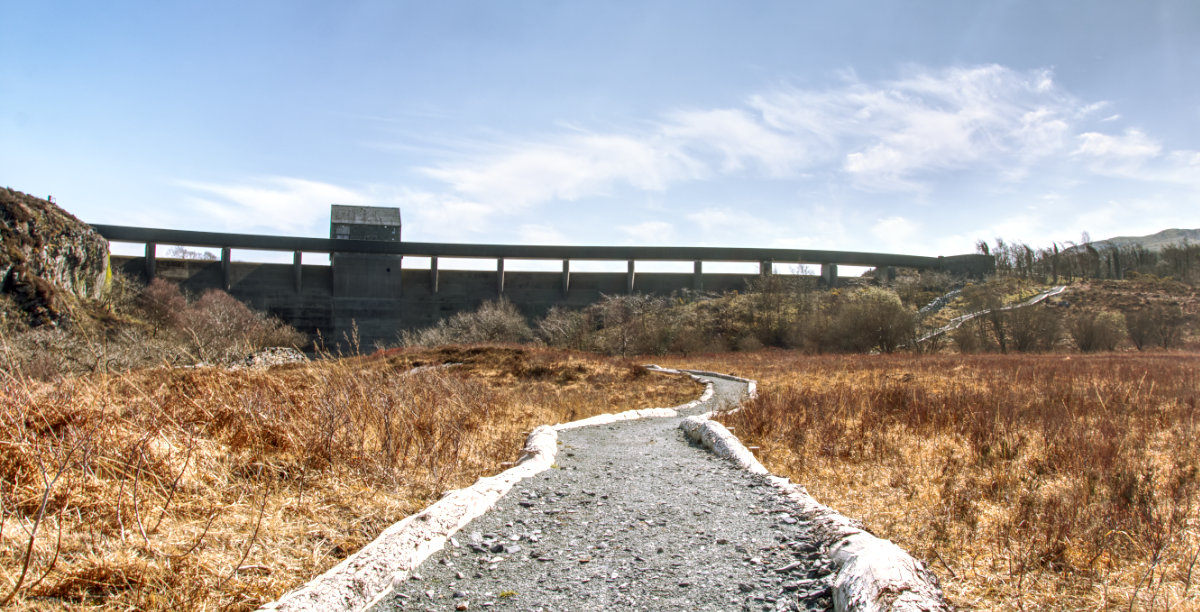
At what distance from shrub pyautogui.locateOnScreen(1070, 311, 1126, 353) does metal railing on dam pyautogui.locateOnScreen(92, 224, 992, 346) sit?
2491cm

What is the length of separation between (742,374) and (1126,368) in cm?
1170

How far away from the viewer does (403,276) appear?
6019 cm

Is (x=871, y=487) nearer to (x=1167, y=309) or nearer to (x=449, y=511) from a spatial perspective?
(x=449, y=511)

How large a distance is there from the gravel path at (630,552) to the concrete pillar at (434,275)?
178 feet

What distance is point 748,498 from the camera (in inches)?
232

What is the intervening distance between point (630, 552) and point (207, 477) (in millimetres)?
3349

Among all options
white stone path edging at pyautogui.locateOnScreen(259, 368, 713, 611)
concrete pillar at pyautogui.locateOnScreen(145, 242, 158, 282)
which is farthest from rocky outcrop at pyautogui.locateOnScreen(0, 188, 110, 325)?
white stone path edging at pyautogui.locateOnScreen(259, 368, 713, 611)

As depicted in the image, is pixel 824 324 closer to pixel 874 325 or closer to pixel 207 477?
pixel 874 325

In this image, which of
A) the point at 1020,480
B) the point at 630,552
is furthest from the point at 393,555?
the point at 1020,480

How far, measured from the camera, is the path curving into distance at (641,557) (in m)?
3.52

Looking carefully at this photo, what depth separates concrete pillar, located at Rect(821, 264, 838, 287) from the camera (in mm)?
61531

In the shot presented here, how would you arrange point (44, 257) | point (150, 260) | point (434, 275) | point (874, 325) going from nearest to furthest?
point (44, 257) → point (874, 325) → point (150, 260) → point (434, 275)

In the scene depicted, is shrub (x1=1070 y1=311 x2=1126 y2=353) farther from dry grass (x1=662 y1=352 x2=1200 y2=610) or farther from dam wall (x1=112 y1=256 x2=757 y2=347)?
dam wall (x1=112 y1=256 x2=757 y2=347)

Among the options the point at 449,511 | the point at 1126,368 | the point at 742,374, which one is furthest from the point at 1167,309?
the point at 449,511
